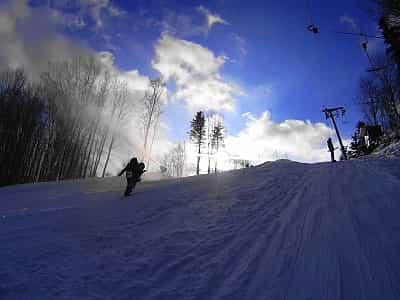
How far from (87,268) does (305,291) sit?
309 centimetres

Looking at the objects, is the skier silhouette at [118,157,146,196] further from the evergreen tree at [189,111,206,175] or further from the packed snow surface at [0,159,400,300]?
the evergreen tree at [189,111,206,175]

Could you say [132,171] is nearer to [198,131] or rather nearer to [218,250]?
[218,250]

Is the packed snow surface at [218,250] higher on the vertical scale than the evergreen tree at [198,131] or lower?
lower

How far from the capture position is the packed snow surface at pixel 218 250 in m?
2.70

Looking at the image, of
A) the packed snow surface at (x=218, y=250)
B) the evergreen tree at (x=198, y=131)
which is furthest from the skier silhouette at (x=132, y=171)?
the evergreen tree at (x=198, y=131)

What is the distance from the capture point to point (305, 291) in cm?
258

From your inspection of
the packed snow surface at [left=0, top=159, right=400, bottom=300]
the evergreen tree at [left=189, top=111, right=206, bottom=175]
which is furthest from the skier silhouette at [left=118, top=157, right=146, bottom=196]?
the evergreen tree at [left=189, top=111, right=206, bottom=175]

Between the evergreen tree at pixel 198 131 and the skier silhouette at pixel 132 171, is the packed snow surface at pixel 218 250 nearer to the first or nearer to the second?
the skier silhouette at pixel 132 171

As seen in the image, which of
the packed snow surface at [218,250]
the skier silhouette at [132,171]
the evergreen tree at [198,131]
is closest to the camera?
the packed snow surface at [218,250]

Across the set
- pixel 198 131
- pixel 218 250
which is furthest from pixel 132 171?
pixel 198 131

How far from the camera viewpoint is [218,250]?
3771 mm

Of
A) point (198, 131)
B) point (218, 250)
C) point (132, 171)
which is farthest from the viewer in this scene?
point (198, 131)

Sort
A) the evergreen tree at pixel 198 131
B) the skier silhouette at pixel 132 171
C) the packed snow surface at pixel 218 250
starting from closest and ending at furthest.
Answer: the packed snow surface at pixel 218 250, the skier silhouette at pixel 132 171, the evergreen tree at pixel 198 131

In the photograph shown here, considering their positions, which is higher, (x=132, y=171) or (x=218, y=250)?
(x=132, y=171)
